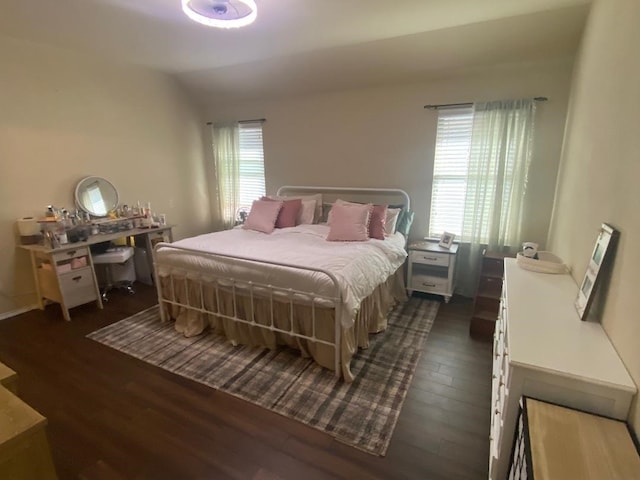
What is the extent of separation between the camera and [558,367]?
1.05 meters

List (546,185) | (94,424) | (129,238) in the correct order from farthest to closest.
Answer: (129,238) → (546,185) → (94,424)

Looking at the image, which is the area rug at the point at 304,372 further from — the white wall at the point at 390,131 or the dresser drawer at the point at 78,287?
the white wall at the point at 390,131

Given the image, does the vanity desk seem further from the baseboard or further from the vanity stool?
the vanity stool

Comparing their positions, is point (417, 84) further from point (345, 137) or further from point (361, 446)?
point (361, 446)

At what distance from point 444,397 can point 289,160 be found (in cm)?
340

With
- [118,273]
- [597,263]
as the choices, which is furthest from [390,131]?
[118,273]

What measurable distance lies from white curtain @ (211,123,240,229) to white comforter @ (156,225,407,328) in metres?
1.63

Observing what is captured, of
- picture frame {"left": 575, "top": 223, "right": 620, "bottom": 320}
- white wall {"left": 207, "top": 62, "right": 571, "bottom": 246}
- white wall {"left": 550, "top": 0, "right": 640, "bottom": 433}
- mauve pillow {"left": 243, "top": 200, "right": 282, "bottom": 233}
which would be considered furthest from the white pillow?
picture frame {"left": 575, "top": 223, "right": 620, "bottom": 320}

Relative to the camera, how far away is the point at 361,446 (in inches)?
64.7

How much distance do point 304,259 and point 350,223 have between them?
2.70ft

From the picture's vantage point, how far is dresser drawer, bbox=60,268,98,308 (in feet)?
9.88

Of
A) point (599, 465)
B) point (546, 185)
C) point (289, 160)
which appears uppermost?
point (289, 160)

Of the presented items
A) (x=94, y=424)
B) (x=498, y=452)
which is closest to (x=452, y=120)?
(x=498, y=452)

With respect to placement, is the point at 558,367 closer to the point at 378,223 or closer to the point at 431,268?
the point at 378,223
